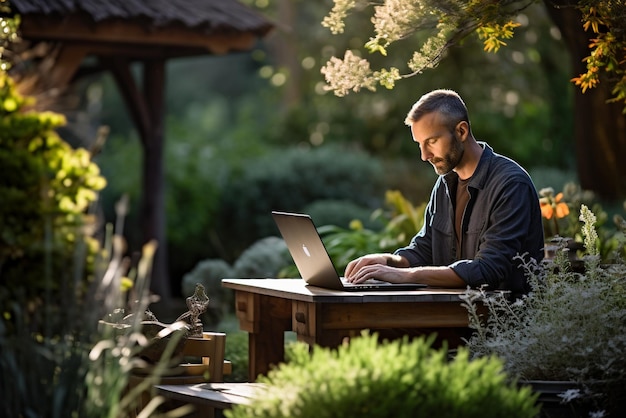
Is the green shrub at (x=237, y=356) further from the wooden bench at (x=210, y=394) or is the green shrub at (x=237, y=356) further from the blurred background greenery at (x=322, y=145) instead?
the blurred background greenery at (x=322, y=145)

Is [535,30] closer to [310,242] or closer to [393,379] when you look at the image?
[310,242]

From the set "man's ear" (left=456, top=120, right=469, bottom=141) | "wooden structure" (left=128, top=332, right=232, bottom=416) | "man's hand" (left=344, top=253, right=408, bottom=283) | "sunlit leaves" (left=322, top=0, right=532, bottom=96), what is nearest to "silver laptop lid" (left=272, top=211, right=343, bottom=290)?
"man's hand" (left=344, top=253, right=408, bottom=283)

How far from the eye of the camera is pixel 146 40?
10078 millimetres

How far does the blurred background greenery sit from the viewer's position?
14.4 meters

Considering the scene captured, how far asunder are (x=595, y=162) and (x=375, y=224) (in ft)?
10.2

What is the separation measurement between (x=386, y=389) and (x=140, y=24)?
702cm

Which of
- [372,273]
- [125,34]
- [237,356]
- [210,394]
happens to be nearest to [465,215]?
[372,273]

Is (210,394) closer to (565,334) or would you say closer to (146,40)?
(565,334)

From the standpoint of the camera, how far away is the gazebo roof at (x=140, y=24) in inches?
364

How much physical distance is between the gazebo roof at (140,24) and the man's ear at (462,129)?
15.6 ft

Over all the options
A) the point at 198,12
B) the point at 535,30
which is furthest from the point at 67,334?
the point at 535,30

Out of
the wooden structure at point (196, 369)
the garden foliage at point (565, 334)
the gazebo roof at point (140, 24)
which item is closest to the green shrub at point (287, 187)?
the gazebo roof at point (140, 24)

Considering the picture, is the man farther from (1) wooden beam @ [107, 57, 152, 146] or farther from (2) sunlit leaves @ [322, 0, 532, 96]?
(1) wooden beam @ [107, 57, 152, 146]

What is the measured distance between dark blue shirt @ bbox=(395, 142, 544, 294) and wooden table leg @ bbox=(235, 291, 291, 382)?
86cm
